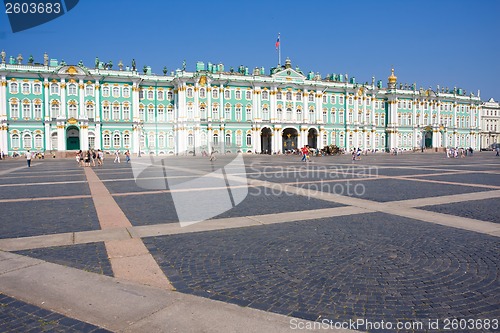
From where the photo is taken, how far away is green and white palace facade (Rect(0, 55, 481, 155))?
57.0 meters

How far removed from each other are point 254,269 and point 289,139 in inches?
2742

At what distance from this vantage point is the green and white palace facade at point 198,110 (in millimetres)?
57000

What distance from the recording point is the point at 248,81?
223 ft

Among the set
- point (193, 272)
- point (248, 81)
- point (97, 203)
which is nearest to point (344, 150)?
point (248, 81)

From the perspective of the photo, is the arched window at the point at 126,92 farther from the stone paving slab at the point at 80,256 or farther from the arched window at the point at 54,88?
the stone paving slab at the point at 80,256

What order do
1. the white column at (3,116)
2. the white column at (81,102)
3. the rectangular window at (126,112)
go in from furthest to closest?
1. the rectangular window at (126,112)
2. the white column at (81,102)
3. the white column at (3,116)

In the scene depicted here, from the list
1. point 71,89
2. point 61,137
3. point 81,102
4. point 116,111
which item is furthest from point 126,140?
point 71,89

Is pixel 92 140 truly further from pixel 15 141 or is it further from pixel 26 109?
pixel 15 141

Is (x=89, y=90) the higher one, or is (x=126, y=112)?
(x=89, y=90)

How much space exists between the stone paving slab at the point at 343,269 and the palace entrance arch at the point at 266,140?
6428cm

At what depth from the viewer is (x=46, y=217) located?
923 cm

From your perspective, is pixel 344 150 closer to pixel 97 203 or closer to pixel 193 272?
pixel 97 203

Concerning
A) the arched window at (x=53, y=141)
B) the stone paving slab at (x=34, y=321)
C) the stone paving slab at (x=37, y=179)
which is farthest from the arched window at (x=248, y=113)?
the stone paving slab at (x=34, y=321)

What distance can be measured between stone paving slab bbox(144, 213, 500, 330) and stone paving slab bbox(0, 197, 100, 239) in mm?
2390
